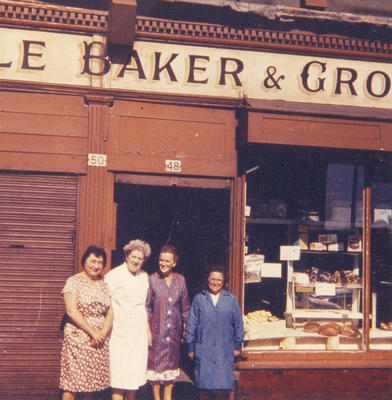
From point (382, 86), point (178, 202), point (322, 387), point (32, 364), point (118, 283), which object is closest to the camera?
point (118, 283)

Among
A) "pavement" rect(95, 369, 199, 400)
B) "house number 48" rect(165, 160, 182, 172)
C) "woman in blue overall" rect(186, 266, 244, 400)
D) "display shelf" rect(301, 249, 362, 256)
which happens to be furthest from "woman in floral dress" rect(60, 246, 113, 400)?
"display shelf" rect(301, 249, 362, 256)

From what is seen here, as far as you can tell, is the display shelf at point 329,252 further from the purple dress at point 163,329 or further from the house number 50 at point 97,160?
the house number 50 at point 97,160

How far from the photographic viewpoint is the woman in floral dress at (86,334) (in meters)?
5.68

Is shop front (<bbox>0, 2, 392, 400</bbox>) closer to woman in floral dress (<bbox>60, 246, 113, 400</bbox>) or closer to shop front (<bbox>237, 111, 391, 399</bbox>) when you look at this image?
shop front (<bbox>237, 111, 391, 399</bbox>)

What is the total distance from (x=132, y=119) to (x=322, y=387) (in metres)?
3.77

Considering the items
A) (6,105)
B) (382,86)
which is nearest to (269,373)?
(382,86)

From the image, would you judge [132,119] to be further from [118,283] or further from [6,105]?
[118,283]

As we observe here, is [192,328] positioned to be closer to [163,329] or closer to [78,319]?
[163,329]

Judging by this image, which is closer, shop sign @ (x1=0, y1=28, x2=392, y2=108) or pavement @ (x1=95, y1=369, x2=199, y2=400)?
shop sign @ (x1=0, y1=28, x2=392, y2=108)

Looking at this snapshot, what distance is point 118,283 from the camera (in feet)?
19.9

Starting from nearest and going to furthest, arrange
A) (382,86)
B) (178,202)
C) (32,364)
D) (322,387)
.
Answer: (32,364) < (322,387) < (382,86) < (178,202)

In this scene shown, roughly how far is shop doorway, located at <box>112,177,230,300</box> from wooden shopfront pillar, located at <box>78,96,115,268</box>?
1.46 meters

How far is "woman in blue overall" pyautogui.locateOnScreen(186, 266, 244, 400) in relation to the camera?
19.9 ft

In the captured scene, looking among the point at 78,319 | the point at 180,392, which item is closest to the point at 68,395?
the point at 78,319
